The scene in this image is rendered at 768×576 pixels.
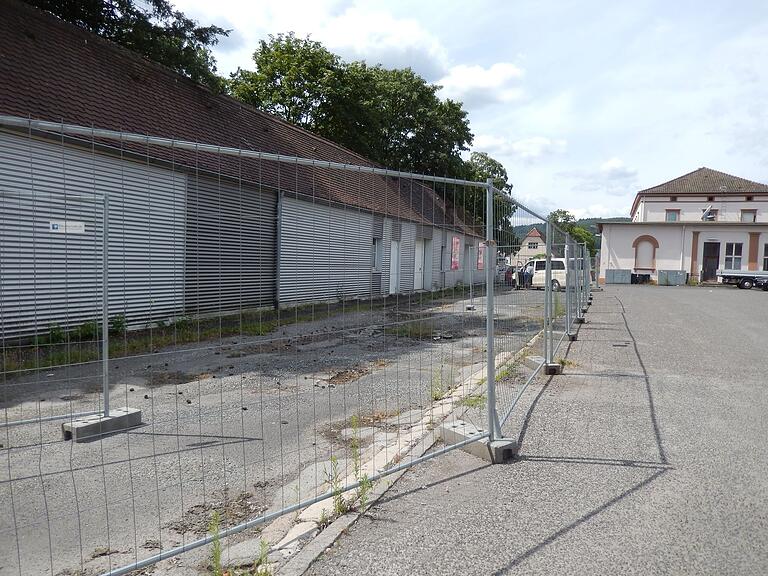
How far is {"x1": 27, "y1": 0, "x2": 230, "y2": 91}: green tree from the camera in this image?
16.9 m

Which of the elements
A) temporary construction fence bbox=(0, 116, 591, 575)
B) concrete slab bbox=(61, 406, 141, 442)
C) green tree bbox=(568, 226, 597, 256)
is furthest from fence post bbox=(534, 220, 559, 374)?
green tree bbox=(568, 226, 597, 256)

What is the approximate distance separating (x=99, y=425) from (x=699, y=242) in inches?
2112

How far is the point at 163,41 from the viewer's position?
17.6 metres

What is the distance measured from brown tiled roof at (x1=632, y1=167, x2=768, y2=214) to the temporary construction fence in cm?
5911

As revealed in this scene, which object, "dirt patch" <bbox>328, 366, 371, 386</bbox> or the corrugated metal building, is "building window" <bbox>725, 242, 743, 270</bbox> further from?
the corrugated metal building

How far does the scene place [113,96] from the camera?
1272cm

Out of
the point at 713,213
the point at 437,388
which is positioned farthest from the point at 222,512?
the point at 713,213

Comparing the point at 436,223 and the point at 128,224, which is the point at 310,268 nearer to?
the point at 436,223

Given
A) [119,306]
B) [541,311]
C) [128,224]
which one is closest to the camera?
[128,224]

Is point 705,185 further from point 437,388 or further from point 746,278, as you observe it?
point 437,388

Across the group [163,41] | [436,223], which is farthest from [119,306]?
[163,41]

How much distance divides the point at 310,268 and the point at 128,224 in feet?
4.94

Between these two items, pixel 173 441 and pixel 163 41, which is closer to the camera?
pixel 173 441

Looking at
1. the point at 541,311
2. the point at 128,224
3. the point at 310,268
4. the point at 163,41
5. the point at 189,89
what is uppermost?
the point at 163,41
